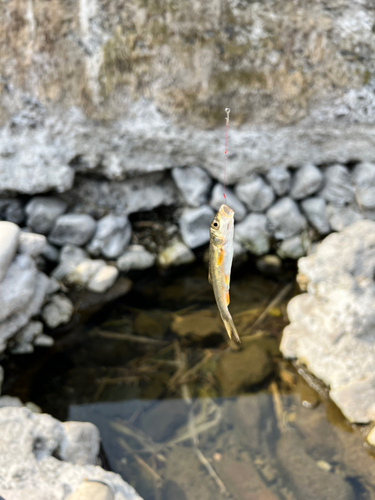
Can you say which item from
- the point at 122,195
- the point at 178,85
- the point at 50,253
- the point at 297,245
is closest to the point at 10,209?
the point at 50,253

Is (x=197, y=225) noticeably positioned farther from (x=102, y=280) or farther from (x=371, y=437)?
(x=371, y=437)

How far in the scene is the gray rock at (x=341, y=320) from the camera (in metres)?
3.18

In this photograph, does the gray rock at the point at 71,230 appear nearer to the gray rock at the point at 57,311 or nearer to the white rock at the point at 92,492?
the gray rock at the point at 57,311

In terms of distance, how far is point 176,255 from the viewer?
485cm

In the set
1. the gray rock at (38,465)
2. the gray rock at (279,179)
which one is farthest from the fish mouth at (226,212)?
the gray rock at (279,179)

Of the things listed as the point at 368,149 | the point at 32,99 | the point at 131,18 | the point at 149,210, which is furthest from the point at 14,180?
the point at 368,149

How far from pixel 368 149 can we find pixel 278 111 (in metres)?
1.27

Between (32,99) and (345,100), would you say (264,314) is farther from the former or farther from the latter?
(32,99)

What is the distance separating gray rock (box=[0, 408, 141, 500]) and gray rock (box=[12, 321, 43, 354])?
1.14 m

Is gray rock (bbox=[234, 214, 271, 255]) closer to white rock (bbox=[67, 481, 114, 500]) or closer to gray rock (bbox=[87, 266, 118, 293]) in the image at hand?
gray rock (bbox=[87, 266, 118, 293])

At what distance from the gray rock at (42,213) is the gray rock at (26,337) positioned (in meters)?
1.27

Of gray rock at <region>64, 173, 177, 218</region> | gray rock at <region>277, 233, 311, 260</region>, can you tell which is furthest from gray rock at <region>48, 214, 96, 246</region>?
gray rock at <region>277, 233, 311, 260</region>

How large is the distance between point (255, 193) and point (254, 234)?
1.75 feet

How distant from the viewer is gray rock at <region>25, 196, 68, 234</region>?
4.54 metres
